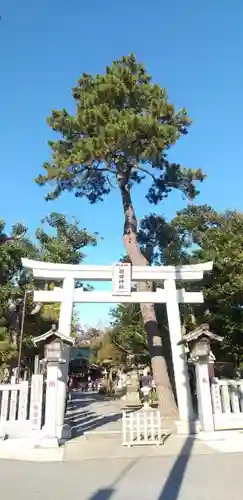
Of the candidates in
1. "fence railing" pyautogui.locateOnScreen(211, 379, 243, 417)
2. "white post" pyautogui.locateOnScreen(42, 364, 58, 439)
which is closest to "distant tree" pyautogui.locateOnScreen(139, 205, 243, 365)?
"fence railing" pyautogui.locateOnScreen(211, 379, 243, 417)

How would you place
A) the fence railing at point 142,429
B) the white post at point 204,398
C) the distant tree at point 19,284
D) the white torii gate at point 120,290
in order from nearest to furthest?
the fence railing at point 142,429 → the white post at point 204,398 → the white torii gate at point 120,290 → the distant tree at point 19,284

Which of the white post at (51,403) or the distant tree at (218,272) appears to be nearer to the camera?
the white post at (51,403)

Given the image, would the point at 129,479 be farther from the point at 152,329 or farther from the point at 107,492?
the point at 152,329

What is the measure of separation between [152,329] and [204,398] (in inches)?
181

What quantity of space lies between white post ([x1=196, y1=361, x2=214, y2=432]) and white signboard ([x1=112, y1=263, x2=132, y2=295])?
3.38 m

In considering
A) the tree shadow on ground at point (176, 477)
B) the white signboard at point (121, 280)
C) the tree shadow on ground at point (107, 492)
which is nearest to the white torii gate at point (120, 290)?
the white signboard at point (121, 280)

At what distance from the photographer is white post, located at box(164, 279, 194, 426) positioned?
11141 mm

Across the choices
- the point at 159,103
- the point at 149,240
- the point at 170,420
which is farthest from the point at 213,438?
the point at 159,103

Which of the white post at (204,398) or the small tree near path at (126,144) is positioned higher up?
the small tree near path at (126,144)

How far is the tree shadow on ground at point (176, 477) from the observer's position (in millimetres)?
5295

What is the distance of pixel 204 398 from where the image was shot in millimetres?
10008

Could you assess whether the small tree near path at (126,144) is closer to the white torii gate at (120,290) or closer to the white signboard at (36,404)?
the white torii gate at (120,290)

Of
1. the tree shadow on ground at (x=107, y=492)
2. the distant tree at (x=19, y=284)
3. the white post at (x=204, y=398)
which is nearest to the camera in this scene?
the tree shadow on ground at (x=107, y=492)

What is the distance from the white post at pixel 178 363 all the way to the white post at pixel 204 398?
80 cm
